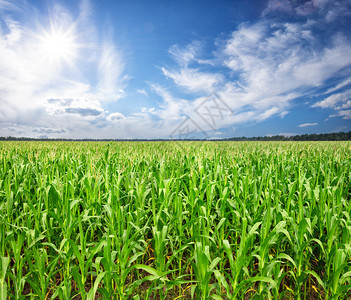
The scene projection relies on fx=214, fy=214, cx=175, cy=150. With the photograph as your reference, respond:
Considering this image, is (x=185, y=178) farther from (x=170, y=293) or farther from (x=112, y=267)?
(x=112, y=267)

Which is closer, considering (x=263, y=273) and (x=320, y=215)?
(x=263, y=273)

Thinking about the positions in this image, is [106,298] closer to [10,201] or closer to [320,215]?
[10,201]

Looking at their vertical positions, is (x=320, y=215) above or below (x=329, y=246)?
above

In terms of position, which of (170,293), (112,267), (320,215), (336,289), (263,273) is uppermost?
(320,215)

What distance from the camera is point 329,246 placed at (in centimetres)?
260

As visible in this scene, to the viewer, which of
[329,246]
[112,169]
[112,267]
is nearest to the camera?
[112,267]

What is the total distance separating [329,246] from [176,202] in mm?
1952

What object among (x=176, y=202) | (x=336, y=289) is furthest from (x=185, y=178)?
(x=336, y=289)

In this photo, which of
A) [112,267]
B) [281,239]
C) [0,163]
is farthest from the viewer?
[0,163]

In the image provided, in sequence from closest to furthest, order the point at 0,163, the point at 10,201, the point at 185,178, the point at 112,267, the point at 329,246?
the point at 112,267, the point at 329,246, the point at 10,201, the point at 185,178, the point at 0,163

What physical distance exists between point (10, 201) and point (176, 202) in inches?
96.6

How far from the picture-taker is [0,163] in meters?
5.97

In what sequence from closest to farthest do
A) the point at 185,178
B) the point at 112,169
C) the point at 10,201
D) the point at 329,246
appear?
1. the point at 329,246
2. the point at 10,201
3. the point at 185,178
4. the point at 112,169

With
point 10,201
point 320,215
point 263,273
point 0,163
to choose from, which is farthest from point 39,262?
point 0,163
